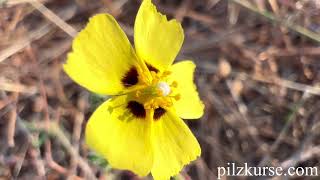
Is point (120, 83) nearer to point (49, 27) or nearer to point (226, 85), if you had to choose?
A: point (49, 27)

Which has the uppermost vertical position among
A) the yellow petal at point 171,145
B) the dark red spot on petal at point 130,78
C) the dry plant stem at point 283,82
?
the dark red spot on petal at point 130,78

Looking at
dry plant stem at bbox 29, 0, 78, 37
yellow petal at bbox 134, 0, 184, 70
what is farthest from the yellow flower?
dry plant stem at bbox 29, 0, 78, 37

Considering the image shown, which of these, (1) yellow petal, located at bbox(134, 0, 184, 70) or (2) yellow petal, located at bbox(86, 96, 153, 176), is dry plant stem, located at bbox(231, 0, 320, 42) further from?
(2) yellow petal, located at bbox(86, 96, 153, 176)

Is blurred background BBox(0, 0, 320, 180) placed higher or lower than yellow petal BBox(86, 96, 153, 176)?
lower

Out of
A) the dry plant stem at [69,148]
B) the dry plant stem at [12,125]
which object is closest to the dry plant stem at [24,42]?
the dry plant stem at [12,125]

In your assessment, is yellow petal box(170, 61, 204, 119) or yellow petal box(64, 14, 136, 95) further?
yellow petal box(170, 61, 204, 119)

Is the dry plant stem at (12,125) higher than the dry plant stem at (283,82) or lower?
lower

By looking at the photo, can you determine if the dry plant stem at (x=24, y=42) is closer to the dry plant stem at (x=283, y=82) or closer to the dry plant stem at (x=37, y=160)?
the dry plant stem at (x=37, y=160)

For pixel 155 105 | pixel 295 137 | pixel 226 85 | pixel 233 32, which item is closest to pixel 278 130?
pixel 295 137

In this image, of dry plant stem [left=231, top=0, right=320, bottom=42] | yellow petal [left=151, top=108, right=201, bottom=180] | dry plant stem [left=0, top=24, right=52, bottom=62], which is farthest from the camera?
dry plant stem [left=231, top=0, right=320, bottom=42]
